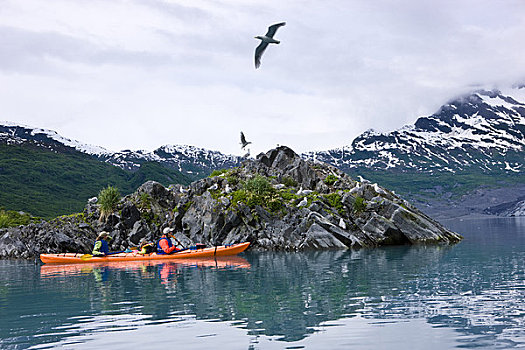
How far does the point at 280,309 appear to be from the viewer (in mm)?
18391

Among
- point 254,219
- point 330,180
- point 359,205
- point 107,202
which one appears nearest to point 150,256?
point 254,219

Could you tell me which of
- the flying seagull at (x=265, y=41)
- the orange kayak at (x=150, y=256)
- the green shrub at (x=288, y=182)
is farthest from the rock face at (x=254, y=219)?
the flying seagull at (x=265, y=41)

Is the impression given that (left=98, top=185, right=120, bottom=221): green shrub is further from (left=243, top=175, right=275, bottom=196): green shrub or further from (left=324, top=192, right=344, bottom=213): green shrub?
(left=324, top=192, right=344, bottom=213): green shrub

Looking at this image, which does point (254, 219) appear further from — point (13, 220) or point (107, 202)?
point (13, 220)

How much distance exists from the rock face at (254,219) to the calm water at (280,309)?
23300 millimetres

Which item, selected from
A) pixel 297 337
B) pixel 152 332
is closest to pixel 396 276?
pixel 297 337

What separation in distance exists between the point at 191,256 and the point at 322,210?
20.2m

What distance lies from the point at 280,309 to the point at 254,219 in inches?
1656

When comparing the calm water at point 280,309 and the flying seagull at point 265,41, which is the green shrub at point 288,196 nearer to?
the calm water at point 280,309

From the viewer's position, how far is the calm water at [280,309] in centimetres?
1373

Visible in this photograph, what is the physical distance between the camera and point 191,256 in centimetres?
4681

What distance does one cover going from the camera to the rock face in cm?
5694

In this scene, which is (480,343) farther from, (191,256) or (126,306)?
(191,256)

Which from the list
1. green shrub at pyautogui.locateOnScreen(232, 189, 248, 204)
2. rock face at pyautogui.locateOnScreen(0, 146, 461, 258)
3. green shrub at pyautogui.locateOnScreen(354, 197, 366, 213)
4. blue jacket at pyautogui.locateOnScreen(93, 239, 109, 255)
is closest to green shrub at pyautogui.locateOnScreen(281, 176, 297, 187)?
rock face at pyautogui.locateOnScreen(0, 146, 461, 258)
